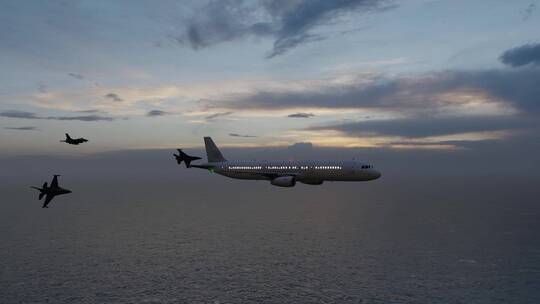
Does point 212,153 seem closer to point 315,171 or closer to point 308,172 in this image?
point 308,172

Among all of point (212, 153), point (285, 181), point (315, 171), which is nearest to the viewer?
point (285, 181)

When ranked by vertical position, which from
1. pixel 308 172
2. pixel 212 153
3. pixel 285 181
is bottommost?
pixel 285 181

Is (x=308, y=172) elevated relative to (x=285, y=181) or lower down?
elevated

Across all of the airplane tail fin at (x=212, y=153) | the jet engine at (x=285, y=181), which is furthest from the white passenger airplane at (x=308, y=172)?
the airplane tail fin at (x=212, y=153)

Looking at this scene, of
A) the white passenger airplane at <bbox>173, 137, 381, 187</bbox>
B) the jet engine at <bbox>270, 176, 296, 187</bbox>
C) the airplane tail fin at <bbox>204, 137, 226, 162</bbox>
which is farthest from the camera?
the airplane tail fin at <bbox>204, 137, 226, 162</bbox>

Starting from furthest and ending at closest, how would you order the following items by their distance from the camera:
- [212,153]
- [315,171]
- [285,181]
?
[212,153], [315,171], [285,181]

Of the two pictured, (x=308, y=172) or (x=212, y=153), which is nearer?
(x=308, y=172)

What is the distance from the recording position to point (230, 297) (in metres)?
136

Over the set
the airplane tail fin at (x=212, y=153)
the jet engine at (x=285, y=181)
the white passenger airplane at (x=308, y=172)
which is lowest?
the jet engine at (x=285, y=181)

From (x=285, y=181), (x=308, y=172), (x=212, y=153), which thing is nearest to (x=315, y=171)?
(x=308, y=172)

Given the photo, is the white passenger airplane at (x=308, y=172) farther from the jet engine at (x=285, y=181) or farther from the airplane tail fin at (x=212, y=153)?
the airplane tail fin at (x=212, y=153)

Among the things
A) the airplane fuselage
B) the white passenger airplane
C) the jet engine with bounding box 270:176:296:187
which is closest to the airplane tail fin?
the white passenger airplane

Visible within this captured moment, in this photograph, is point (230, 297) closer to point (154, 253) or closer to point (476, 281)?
point (154, 253)

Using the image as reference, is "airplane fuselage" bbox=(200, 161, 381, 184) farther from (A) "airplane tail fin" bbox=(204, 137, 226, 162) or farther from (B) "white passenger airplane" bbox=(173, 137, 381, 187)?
(A) "airplane tail fin" bbox=(204, 137, 226, 162)
